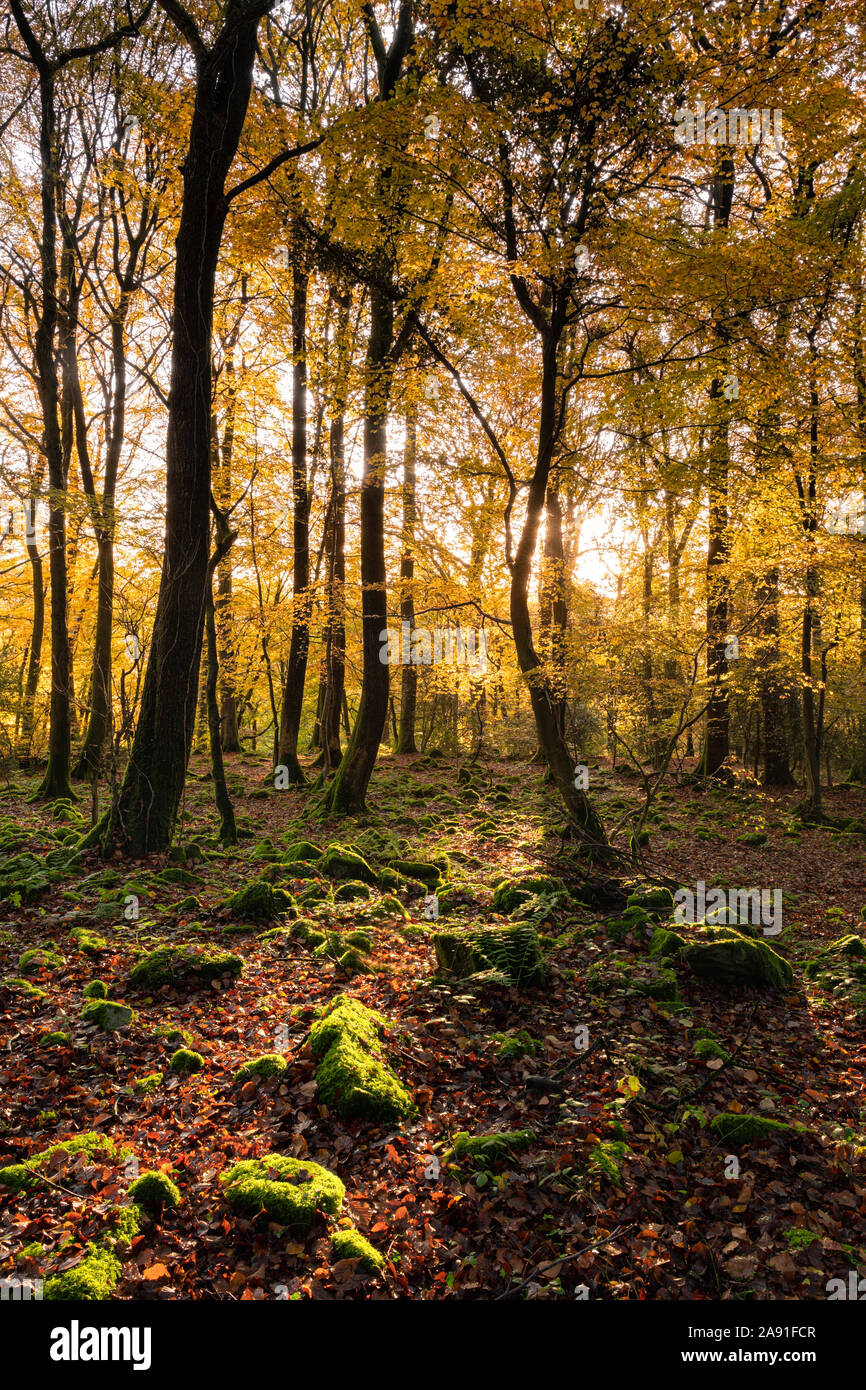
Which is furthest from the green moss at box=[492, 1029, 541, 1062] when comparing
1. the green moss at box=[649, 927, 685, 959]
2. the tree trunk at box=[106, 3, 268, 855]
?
the tree trunk at box=[106, 3, 268, 855]

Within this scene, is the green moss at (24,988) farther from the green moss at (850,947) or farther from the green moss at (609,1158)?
the green moss at (850,947)

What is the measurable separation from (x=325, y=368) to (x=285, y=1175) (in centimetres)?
968

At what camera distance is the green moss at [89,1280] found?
7.77ft

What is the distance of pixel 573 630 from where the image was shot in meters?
11.1

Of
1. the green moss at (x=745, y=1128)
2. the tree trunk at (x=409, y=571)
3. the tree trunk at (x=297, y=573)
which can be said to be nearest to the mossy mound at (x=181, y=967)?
the green moss at (x=745, y=1128)

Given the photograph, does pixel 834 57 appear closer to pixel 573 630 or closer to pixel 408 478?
pixel 573 630

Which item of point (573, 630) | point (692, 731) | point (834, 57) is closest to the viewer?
point (834, 57)

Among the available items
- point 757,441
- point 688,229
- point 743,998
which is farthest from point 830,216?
point 743,998

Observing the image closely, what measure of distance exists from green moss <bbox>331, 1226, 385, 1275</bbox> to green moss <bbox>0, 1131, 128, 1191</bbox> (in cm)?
116

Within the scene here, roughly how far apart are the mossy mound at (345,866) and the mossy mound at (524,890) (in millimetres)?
1576

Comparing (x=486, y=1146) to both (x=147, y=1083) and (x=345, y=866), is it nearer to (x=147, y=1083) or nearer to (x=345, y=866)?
(x=147, y=1083)

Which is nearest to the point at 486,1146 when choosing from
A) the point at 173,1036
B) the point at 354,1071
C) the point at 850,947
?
the point at 354,1071

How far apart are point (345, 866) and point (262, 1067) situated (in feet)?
12.0

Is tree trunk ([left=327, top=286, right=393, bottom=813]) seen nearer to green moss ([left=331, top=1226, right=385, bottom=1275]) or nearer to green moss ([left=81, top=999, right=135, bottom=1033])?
green moss ([left=81, top=999, right=135, bottom=1033])
